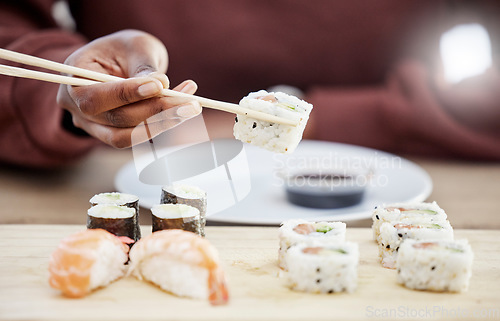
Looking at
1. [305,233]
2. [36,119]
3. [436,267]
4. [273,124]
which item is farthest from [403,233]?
[36,119]

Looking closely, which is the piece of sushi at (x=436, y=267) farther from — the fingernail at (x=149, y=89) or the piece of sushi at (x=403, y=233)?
the fingernail at (x=149, y=89)

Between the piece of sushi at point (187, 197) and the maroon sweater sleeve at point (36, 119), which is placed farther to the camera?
the maroon sweater sleeve at point (36, 119)

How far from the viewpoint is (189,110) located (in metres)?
1.43

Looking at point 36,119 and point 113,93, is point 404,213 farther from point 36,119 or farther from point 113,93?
point 36,119

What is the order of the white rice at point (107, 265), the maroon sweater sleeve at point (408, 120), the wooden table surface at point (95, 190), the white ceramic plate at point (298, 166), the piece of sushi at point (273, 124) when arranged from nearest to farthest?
the white rice at point (107, 265)
the piece of sushi at point (273, 124)
the white ceramic plate at point (298, 166)
the wooden table surface at point (95, 190)
the maroon sweater sleeve at point (408, 120)

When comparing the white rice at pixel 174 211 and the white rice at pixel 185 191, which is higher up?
the white rice at pixel 185 191

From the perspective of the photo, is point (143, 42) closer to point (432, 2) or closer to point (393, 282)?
point (393, 282)

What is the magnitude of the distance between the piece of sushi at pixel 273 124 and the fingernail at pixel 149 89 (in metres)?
0.25

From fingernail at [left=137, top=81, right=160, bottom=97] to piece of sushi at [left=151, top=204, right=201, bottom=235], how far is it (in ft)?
1.22

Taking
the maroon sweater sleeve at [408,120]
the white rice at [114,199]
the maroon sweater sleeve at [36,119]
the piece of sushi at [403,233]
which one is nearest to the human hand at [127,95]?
the white rice at [114,199]

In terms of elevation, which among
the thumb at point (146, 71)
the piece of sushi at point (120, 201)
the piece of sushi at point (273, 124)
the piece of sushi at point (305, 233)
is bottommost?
the piece of sushi at point (305, 233)

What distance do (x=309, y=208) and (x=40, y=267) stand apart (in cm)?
92

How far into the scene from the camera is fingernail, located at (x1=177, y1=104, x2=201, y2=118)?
1.42 metres

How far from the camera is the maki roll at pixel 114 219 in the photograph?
1525 mm
